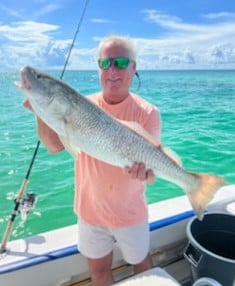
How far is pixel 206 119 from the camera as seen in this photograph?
48.2ft

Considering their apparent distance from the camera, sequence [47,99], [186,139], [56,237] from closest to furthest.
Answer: [47,99] → [56,237] → [186,139]

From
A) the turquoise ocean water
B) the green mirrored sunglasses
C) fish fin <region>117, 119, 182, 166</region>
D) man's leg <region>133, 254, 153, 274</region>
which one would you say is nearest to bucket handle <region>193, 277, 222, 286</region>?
man's leg <region>133, 254, 153, 274</region>

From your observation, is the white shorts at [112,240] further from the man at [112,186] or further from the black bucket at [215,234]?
the black bucket at [215,234]

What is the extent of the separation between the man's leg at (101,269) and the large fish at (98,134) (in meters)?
0.66

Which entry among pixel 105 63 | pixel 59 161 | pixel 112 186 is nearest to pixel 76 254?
pixel 112 186

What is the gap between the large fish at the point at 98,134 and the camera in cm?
171

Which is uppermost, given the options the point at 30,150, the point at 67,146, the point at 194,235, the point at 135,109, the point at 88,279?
the point at 135,109

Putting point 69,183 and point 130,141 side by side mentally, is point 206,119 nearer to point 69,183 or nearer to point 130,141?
point 69,183

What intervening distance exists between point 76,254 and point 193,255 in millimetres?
821

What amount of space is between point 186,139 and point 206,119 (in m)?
4.39

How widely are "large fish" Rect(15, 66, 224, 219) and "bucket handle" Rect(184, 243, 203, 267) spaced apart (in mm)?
540

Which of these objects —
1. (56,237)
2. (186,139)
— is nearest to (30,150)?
(186,139)

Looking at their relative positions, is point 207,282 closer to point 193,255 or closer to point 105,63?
point 193,255

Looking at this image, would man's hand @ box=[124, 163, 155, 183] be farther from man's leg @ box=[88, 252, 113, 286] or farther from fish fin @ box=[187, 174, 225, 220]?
man's leg @ box=[88, 252, 113, 286]
